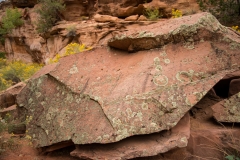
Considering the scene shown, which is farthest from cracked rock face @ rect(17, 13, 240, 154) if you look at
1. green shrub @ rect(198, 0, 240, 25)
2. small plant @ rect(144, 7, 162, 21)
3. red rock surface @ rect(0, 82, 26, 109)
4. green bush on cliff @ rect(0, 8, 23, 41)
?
green bush on cliff @ rect(0, 8, 23, 41)

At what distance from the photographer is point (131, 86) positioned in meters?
2.74

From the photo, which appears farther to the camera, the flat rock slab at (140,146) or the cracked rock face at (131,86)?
the cracked rock face at (131,86)

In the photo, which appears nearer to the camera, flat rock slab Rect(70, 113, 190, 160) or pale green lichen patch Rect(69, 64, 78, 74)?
flat rock slab Rect(70, 113, 190, 160)

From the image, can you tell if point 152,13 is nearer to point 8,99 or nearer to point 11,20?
point 8,99

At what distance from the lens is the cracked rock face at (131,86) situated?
244 cm

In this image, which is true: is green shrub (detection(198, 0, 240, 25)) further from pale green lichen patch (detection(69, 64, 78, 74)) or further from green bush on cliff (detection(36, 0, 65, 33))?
green bush on cliff (detection(36, 0, 65, 33))

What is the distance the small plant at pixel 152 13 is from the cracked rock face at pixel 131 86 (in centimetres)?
838

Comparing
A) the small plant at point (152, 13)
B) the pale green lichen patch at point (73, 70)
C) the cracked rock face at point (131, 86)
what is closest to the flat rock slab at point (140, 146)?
the cracked rock face at point (131, 86)

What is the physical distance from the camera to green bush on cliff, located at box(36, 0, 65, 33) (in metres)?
14.8

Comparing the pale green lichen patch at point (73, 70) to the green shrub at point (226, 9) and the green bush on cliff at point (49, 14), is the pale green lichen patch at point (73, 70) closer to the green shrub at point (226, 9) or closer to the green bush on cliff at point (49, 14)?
the green shrub at point (226, 9)

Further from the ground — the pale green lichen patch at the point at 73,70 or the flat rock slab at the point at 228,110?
the pale green lichen patch at the point at 73,70

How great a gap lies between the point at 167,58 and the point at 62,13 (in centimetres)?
1388

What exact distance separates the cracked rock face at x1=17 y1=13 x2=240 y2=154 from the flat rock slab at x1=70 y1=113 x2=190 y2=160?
114mm

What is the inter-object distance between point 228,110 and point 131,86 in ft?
4.03
